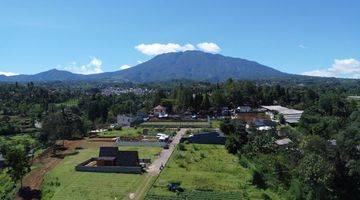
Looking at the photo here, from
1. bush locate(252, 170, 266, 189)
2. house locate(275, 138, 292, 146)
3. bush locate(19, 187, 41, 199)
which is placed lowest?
bush locate(19, 187, 41, 199)

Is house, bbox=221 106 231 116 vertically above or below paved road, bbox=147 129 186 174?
above

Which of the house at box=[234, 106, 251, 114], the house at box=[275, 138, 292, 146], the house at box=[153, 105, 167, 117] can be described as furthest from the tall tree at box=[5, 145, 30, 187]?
the house at box=[234, 106, 251, 114]

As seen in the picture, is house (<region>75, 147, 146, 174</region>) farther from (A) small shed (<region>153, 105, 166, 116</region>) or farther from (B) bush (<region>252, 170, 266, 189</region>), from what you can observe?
(A) small shed (<region>153, 105, 166, 116</region>)

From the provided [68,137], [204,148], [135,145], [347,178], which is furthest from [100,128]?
[347,178]

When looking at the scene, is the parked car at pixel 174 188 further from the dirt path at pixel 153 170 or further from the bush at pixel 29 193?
the bush at pixel 29 193

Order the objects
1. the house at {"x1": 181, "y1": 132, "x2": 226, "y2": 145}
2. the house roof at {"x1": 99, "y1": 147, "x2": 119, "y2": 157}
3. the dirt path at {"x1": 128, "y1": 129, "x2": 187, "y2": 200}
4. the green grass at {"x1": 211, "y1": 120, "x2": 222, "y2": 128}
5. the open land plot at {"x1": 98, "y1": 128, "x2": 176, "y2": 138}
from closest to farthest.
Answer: the dirt path at {"x1": 128, "y1": 129, "x2": 187, "y2": 200}, the house roof at {"x1": 99, "y1": 147, "x2": 119, "y2": 157}, the house at {"x1": 181, "y1": 132, "x2": 226, "y2": 145}, the open land plot at {"x1": 98, "y1": 128, "x2": 176, "y2": 138}, the green grass at {"x1": 211, "y1": 120, "x2": 222, "y2": 128}

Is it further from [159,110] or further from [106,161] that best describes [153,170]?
[159,110]

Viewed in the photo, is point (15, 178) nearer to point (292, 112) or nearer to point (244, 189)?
point (244, 189)
